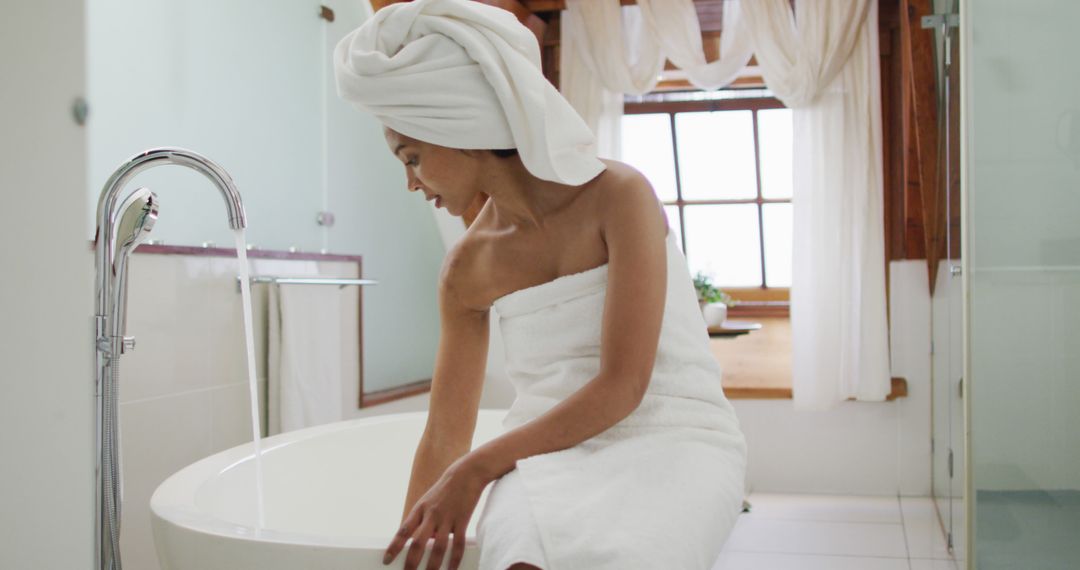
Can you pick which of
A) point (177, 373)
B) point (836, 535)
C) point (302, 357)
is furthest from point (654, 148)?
point (177, 373)

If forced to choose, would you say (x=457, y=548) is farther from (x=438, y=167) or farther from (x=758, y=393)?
(x=758, y=393)

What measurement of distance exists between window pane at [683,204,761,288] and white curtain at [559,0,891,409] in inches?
61.7

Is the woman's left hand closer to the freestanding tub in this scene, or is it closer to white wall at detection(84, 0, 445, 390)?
the freestanding tub

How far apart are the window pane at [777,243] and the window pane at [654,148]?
0.61m

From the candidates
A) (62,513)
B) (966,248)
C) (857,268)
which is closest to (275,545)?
(62,513)

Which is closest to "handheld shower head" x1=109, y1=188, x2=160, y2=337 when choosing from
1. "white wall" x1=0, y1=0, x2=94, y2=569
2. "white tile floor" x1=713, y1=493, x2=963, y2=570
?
"white wall" x1=0, y1=0, x2=94, y2=569

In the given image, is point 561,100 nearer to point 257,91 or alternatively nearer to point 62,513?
point 62,513

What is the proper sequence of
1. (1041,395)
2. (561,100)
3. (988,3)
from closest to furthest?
(561,100), (1041,395), (988,3)

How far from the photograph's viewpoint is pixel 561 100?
3.96 ft

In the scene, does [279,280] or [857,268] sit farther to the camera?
[857,268]

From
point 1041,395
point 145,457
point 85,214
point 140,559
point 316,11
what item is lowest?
point 140,559

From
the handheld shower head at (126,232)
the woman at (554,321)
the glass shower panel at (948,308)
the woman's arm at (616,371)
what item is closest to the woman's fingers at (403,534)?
the woman at (554,321)

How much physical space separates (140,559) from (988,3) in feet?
7.75

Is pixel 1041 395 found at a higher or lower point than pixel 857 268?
lower
